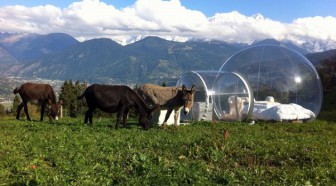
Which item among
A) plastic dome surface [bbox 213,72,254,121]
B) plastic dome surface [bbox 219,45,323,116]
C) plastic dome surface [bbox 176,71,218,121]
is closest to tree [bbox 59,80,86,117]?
plastic dome surface [bbox 176,71,218,121]

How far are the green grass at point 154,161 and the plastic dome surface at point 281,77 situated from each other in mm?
12366

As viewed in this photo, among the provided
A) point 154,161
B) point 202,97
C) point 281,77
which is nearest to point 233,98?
point 202,97

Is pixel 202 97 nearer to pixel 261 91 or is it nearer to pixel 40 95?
pixel 261 91

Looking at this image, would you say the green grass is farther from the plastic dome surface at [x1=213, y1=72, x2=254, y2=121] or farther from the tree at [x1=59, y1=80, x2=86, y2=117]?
the tree at [x1=59, y1=80, x2=86, y2=117]

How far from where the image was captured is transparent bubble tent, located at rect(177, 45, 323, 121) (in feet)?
91.1

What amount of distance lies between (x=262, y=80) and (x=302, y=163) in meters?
17.8

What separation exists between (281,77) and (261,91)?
171 centimetres

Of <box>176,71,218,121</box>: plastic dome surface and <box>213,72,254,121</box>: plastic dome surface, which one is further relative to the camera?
<box>176,71,218,121</box>: plastic dome surface

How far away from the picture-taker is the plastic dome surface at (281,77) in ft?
94.0

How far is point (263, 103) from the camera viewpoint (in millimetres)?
28312

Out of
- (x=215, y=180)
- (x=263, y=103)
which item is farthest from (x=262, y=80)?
(x=215, y=180)

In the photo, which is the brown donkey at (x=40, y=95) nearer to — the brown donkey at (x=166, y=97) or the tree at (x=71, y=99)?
the brown donkey at (x=166, y=97)

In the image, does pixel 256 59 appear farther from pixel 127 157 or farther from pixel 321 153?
pixel 127 157

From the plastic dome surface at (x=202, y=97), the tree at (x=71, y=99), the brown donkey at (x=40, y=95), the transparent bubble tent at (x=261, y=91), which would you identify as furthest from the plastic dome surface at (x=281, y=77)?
the tree at (x=71, y=99)
